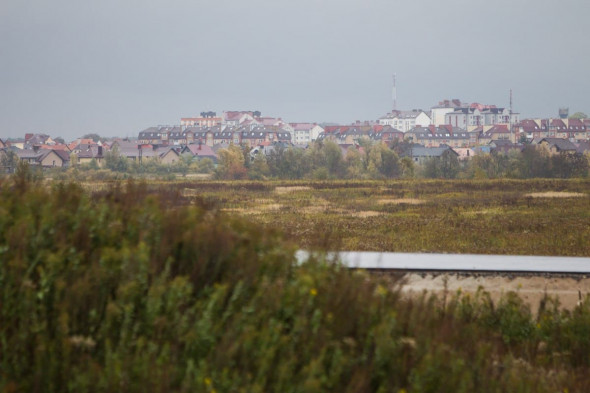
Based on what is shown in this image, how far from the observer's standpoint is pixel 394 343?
11.4 feet

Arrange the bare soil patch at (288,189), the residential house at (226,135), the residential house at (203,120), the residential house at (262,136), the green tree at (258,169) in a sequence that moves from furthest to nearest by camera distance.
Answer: the residential house at (203,120)
the residential house at (262,136)
the residential house at (226,135)
the green tree at (258,169)
the bare soil patch at (288,189)

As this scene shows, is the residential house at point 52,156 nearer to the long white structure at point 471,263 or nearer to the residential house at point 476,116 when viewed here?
the long white structure at point 471,263

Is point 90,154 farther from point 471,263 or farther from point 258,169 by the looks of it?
point 471,263

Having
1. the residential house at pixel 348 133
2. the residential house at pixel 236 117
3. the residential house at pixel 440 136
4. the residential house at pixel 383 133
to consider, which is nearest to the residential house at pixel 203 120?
the residential house at pixel 236 117

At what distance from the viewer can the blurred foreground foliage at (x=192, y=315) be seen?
10.1 ft

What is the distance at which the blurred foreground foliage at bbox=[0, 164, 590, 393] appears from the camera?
3.07 meters

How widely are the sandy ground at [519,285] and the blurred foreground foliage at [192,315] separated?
73.2 inches

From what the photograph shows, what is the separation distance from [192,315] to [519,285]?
3.52m

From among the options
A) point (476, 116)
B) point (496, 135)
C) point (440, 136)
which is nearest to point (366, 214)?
point (440, 136)

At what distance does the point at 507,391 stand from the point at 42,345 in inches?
83.6

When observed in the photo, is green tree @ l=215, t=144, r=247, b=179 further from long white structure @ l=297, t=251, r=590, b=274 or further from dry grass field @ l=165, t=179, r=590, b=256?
long white structure @ l=297, t=251, r=590, b=274

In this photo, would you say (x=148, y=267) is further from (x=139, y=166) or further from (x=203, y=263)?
(x=139, y=166)

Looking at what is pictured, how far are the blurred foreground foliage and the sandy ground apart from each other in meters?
1.86

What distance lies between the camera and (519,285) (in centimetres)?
608
